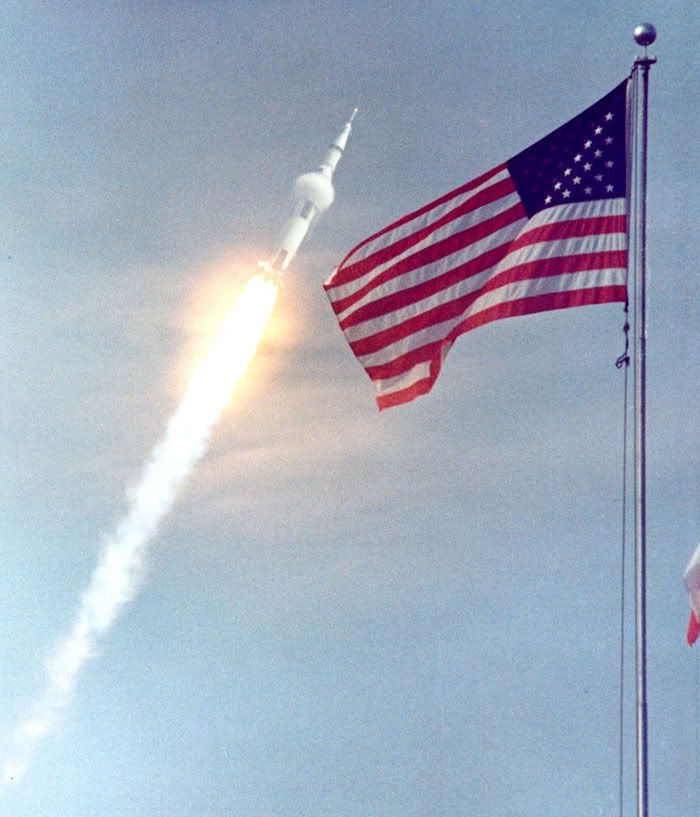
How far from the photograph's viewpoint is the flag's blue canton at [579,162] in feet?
82.3

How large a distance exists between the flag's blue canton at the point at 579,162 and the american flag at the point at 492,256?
0.07ft

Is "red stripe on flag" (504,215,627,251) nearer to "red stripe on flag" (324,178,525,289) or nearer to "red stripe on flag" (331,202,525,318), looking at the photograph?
"red stripe on flag" (331,202,525,318)

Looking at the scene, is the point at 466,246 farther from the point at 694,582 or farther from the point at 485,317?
the point at 694,582

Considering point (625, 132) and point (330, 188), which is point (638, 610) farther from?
point (330, 188)

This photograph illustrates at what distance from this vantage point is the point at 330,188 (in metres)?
75.9

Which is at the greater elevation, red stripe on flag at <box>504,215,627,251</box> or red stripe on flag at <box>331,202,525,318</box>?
red stripe on flag at <box>331,202,525,318</box>

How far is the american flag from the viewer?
24781 mm

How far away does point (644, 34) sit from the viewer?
2264 cm

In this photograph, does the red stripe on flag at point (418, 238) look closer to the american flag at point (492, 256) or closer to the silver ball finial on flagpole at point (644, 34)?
the american flag at point (492, 256)

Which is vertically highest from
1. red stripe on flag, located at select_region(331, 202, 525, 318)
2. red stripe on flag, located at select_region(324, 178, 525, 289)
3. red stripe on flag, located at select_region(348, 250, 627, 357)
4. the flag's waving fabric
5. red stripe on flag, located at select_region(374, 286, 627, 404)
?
red stripe on flag, located at select_region(324, 178, 525, 289)

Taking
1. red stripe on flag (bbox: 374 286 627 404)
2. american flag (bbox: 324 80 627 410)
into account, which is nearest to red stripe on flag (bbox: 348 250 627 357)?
american flag (bbox: 324 80 627 410)

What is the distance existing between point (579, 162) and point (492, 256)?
8.74ft

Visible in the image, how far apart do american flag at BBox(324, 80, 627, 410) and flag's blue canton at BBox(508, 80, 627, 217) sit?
2cm

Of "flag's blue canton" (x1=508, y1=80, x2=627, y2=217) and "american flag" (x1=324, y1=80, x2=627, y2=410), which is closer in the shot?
"american flag" (x1=324, y1=80, x2=627, y2=410)
